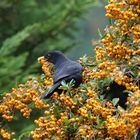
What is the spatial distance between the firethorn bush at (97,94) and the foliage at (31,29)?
4011mm

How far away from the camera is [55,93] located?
157 inches

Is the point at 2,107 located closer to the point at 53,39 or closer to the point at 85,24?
the point at 53,39

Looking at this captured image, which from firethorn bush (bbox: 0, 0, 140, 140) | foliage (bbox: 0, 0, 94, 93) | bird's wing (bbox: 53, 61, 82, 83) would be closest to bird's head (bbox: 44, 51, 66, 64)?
bird's wing (bbox: 53, 61, 82, 83)

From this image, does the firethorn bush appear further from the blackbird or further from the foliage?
the foliage

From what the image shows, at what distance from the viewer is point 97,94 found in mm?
3811

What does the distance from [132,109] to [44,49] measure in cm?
690

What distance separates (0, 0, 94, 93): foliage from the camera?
822 centimetres

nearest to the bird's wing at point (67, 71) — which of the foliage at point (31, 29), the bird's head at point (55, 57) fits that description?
the bird's head at point (55, 57)

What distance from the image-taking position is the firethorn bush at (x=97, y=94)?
3555mm

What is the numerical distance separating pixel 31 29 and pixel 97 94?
498 centimetres

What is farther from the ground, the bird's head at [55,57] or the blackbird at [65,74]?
the bird's head at [55,57]

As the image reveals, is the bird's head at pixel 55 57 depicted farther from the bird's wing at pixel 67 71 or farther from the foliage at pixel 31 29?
the foliage at pixel 31 29

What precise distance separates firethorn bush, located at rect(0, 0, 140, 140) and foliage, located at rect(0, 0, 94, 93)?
401cm

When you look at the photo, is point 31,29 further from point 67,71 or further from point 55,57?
point 67,71
